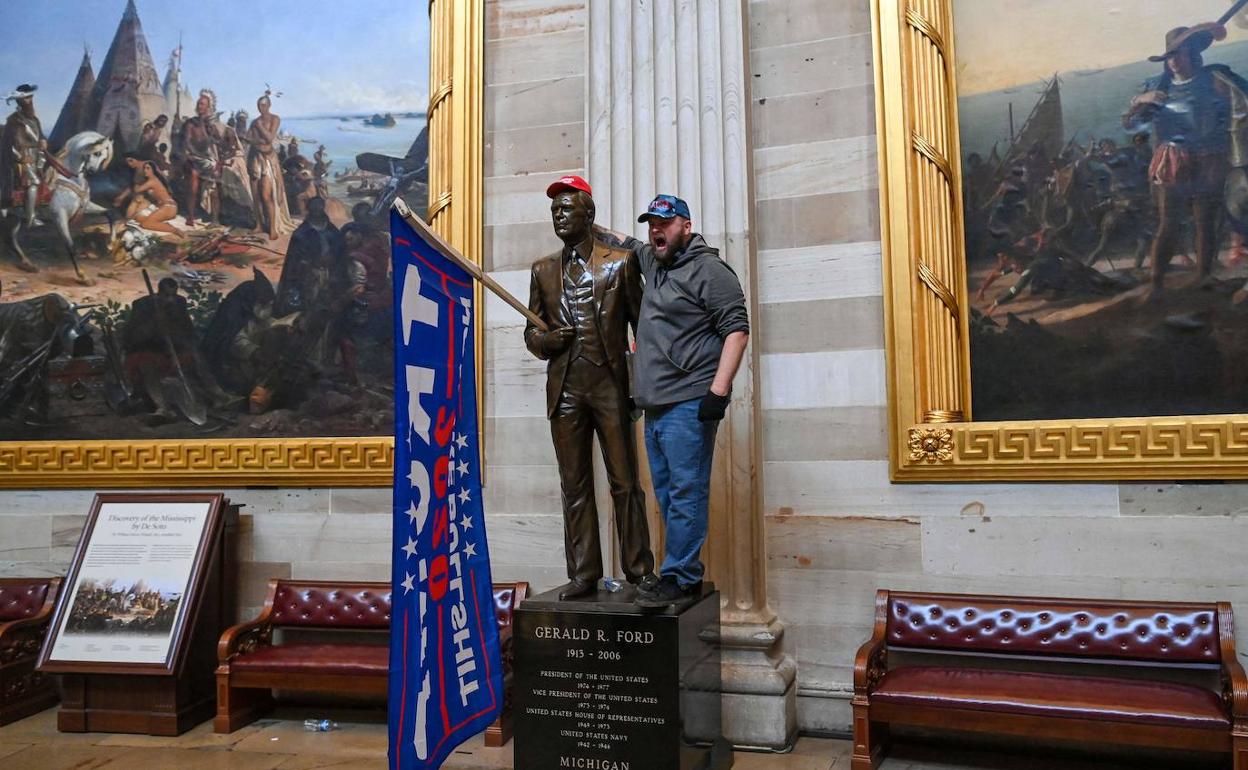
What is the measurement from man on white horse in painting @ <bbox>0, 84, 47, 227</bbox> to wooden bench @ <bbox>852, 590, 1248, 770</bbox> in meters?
6.77

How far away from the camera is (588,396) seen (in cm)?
429

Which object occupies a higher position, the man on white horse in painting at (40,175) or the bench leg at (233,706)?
the man on white horse in painting at (40,175)

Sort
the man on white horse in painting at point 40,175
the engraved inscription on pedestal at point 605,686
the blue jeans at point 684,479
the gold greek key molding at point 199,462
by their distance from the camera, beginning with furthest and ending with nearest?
the man on white horse in painting at point 40,175, the gold greek key molding at point 199,462, the blue jeans at point 684,479, the engraved inscription on pedestal at point 605,686

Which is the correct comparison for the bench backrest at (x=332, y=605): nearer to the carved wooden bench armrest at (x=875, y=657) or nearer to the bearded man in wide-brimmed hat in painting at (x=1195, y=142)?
the carved wooden bench armrest at (x=875, y=657)

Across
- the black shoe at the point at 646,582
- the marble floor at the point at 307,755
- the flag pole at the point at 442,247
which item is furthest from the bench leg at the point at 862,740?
the flag pole at the point at 442,247

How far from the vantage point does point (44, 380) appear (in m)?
6.85

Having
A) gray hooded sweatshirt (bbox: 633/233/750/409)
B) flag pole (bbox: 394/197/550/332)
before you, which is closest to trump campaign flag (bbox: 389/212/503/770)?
flag pole (bbox: 394/197/550/332)

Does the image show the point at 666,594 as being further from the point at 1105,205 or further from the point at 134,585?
the point at 134,585

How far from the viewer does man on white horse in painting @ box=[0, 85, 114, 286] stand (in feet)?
22.8

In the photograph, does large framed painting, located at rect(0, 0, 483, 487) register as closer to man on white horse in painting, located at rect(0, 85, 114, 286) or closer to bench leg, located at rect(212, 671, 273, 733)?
man on white horse in painting, located at rect(0, 85, 114, 286)

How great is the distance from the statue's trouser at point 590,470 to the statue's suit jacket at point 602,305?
2.2 inches

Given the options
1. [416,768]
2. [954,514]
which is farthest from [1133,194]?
[416,768]

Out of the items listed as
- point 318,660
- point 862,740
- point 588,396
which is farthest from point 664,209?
point 318,660

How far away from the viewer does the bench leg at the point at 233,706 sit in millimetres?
5426
